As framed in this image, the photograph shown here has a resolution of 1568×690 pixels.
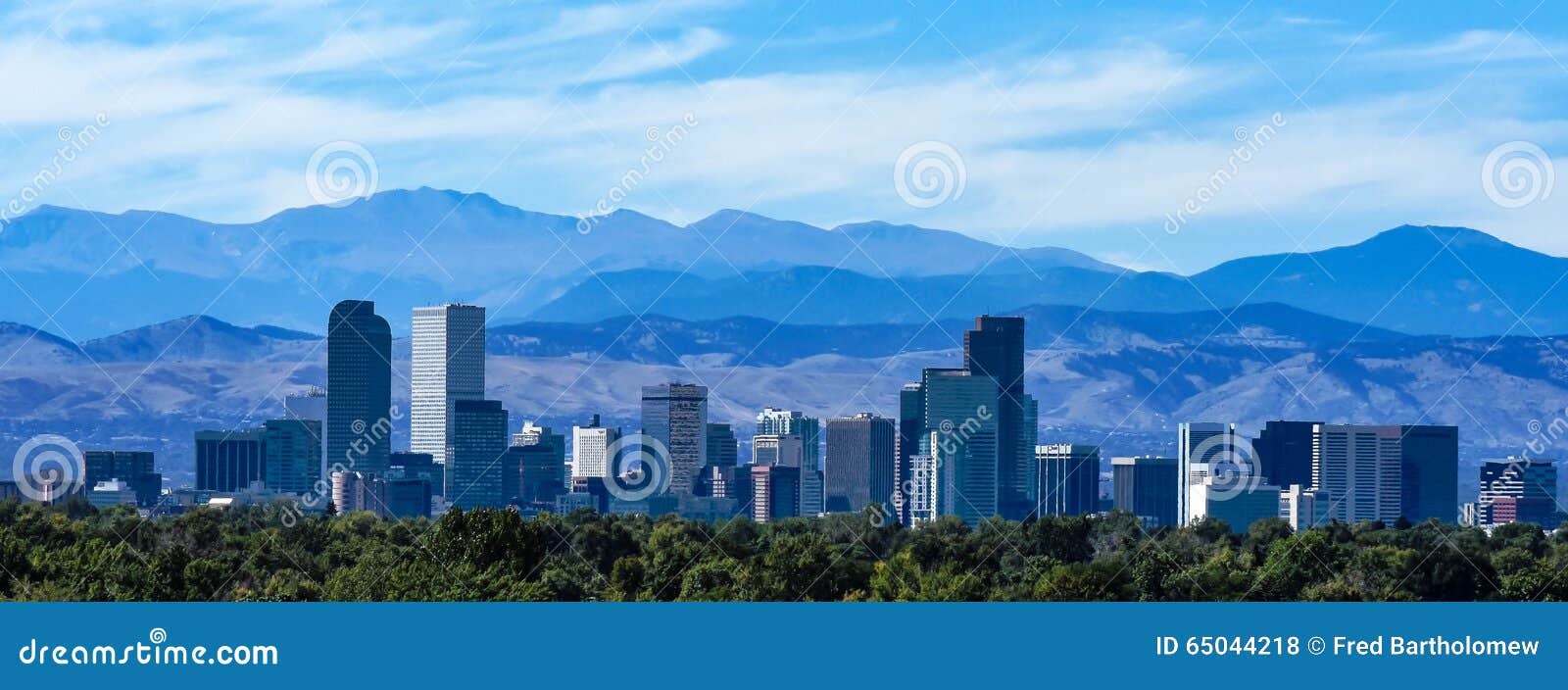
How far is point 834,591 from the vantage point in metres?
74.0

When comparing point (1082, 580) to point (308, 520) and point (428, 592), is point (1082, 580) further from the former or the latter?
point (308, 520)

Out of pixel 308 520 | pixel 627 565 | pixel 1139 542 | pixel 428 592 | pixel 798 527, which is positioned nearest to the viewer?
pixel 428 592

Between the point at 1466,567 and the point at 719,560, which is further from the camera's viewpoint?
the point at 1466,567

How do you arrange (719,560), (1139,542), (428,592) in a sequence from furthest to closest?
1. (1139,542)
2. (719,560)
3. (428,592)

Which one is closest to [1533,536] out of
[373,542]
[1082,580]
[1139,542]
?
[1139,542]

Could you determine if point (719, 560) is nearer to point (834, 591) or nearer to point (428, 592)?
point (834, 591)

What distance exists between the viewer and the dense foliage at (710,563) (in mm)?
62844

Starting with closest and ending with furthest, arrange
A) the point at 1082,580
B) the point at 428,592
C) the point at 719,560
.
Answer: the point at 428,592, the point at 1082,580, the point at 719,560

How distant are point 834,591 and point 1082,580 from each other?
30.2 ft

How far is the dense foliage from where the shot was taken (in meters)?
62.8

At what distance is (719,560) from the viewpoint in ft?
252

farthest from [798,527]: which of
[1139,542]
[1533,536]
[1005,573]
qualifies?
[1533,536]

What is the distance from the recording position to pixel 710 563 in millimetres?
75375

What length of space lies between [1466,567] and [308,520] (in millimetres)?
61205
